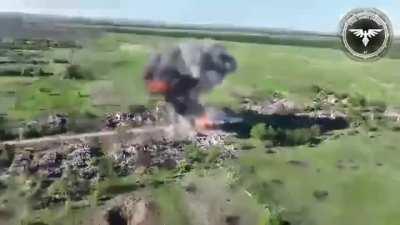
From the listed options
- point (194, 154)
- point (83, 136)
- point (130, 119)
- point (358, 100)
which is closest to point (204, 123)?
point (194, 154)

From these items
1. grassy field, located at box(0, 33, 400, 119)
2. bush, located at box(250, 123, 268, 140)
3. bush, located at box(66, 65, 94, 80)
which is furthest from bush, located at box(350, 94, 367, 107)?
bush, located at box(66, 65, 94, 80)

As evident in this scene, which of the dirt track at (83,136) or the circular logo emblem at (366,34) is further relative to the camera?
the circular logo emblem at (366,34)

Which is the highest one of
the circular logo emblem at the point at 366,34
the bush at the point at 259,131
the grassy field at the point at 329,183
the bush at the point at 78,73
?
the circular logo emblem at the point at 366,34

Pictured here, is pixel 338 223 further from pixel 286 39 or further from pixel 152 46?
pixel 152 46

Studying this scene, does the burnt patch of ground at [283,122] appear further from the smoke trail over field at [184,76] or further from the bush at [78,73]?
the bush at [78,73]

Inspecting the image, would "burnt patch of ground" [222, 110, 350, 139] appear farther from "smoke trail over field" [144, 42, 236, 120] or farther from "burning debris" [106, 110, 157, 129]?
"burning debris" [106, 110, 157, 129]

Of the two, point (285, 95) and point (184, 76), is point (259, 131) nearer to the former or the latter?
point (285, 95)

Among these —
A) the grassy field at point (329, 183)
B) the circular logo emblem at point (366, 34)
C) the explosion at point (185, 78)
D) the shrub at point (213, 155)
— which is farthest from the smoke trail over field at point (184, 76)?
the circular logo emblem at point (366, 34)
